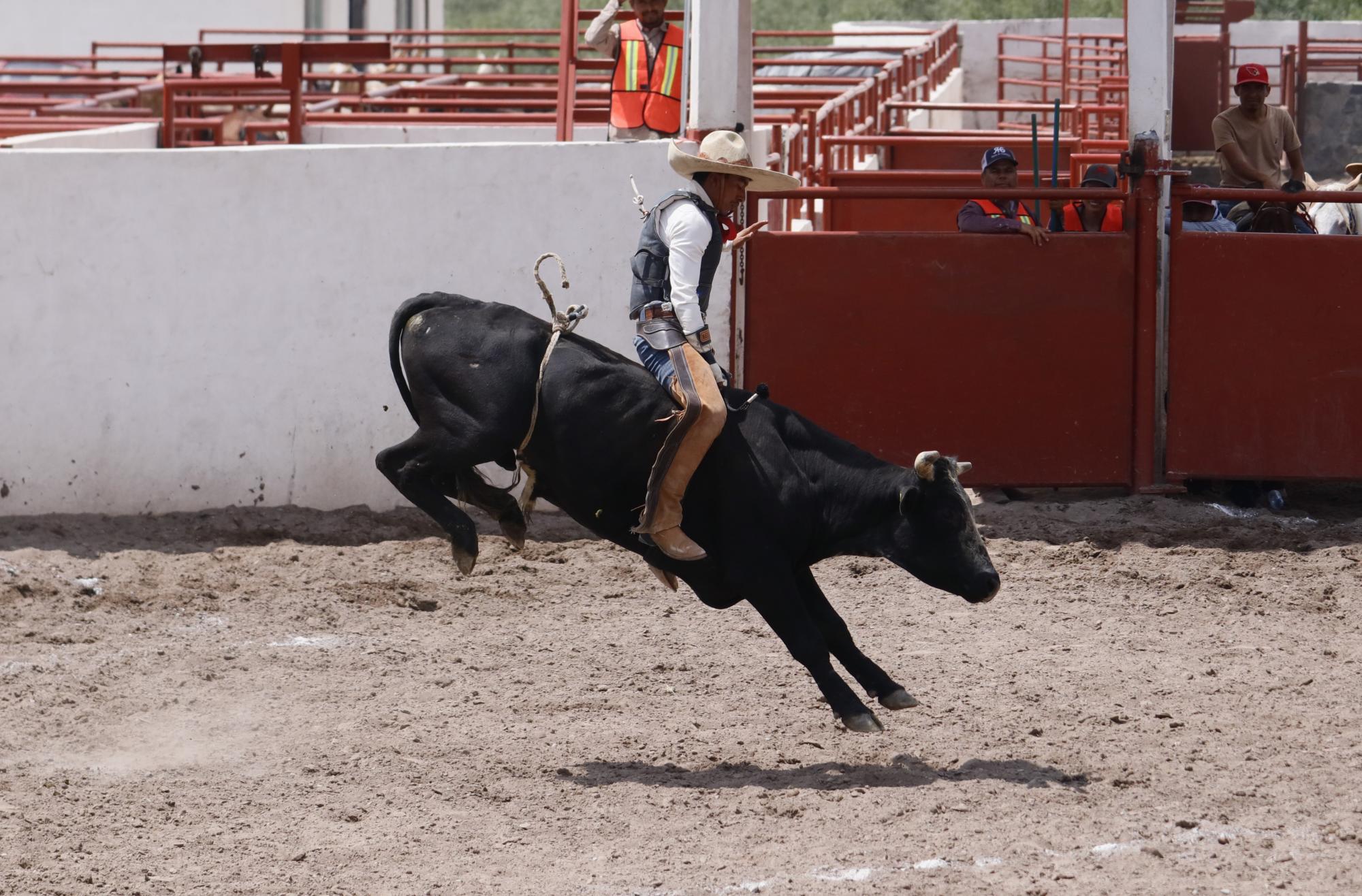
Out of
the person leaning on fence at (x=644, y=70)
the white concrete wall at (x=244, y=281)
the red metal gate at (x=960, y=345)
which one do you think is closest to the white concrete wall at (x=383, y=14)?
the person leaning on fence at (x=644, y=70)

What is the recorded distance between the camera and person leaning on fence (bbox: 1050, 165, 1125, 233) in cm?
917

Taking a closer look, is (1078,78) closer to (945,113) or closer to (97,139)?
(945,113)

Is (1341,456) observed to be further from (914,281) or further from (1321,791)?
(1321,791)

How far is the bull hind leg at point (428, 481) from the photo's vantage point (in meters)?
5.70

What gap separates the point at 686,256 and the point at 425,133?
9716mm

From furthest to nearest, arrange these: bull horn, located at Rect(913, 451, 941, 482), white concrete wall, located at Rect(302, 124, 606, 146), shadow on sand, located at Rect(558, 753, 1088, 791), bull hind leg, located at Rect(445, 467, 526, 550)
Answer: white concrete wall, located at Rect(302, 124, 606, 146) < bull hind leg, located at Rect(445, 467, 526, 550) < bull horn, located at Rect(913, 451, 941, 482) < shadow on sand, located at Rect(558, 753, 1088, 791)

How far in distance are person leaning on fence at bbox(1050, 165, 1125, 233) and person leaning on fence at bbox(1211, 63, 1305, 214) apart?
0.99 metres

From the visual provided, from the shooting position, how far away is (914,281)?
8.87 meters

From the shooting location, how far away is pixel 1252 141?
10.2 meters

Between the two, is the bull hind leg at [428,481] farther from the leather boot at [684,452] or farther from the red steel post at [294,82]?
the red steel post at [294,82]

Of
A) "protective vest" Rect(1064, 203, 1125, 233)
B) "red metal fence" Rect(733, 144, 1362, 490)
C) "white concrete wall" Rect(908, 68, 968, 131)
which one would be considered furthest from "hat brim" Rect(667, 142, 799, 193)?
"white concrete wall" Rect(908, 68, 968, 131)

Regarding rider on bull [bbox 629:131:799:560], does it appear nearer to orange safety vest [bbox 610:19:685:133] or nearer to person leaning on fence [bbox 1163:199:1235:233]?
person leaning on fence [bbox 1163:199:1235:233]

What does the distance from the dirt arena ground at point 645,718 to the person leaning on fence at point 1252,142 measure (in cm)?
230

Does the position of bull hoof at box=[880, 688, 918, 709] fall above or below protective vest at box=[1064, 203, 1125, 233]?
below
